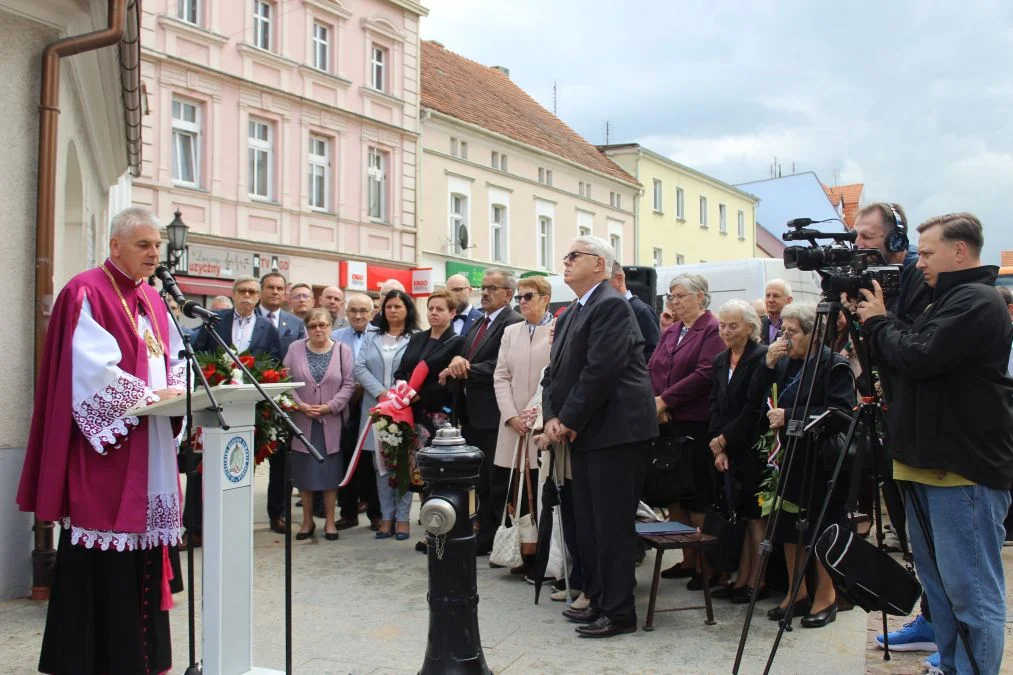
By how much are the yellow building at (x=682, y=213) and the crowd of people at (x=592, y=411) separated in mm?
29726

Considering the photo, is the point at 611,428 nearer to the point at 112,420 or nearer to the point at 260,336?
the point at 112,420

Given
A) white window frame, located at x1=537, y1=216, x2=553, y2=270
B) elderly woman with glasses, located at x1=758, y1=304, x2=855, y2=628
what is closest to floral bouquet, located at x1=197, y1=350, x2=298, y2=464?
elderly woman with glasses, located at x1=758, y1=304, x2=855, y2=628

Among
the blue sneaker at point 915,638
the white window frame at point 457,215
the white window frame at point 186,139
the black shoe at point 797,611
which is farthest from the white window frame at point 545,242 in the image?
the blue sneaker at point 915,638

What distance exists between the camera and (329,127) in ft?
75.0

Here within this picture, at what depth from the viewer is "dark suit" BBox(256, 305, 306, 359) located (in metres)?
8.12

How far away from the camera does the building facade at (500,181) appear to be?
86.8 ft

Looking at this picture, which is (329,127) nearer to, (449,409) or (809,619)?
(449,409)

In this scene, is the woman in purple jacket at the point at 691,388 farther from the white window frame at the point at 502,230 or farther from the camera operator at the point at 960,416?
the white window frame at the point at 502,230

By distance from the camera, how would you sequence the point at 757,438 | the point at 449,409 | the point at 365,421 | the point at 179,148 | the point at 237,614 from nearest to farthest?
the point at 237,614 < the point at 757,438 < the point at 449,409 < the point at 365,421 < the point at 179,148

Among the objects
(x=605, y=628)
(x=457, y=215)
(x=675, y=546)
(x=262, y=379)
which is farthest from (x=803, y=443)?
(x=457, y=215)

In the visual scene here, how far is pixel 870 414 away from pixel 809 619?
5.52ft

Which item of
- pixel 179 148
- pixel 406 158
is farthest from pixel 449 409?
pixel 406 158

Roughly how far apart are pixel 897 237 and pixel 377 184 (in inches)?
831

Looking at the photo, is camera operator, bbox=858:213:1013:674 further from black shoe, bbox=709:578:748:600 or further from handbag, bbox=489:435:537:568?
handbag, bbox=489:435:537:568
